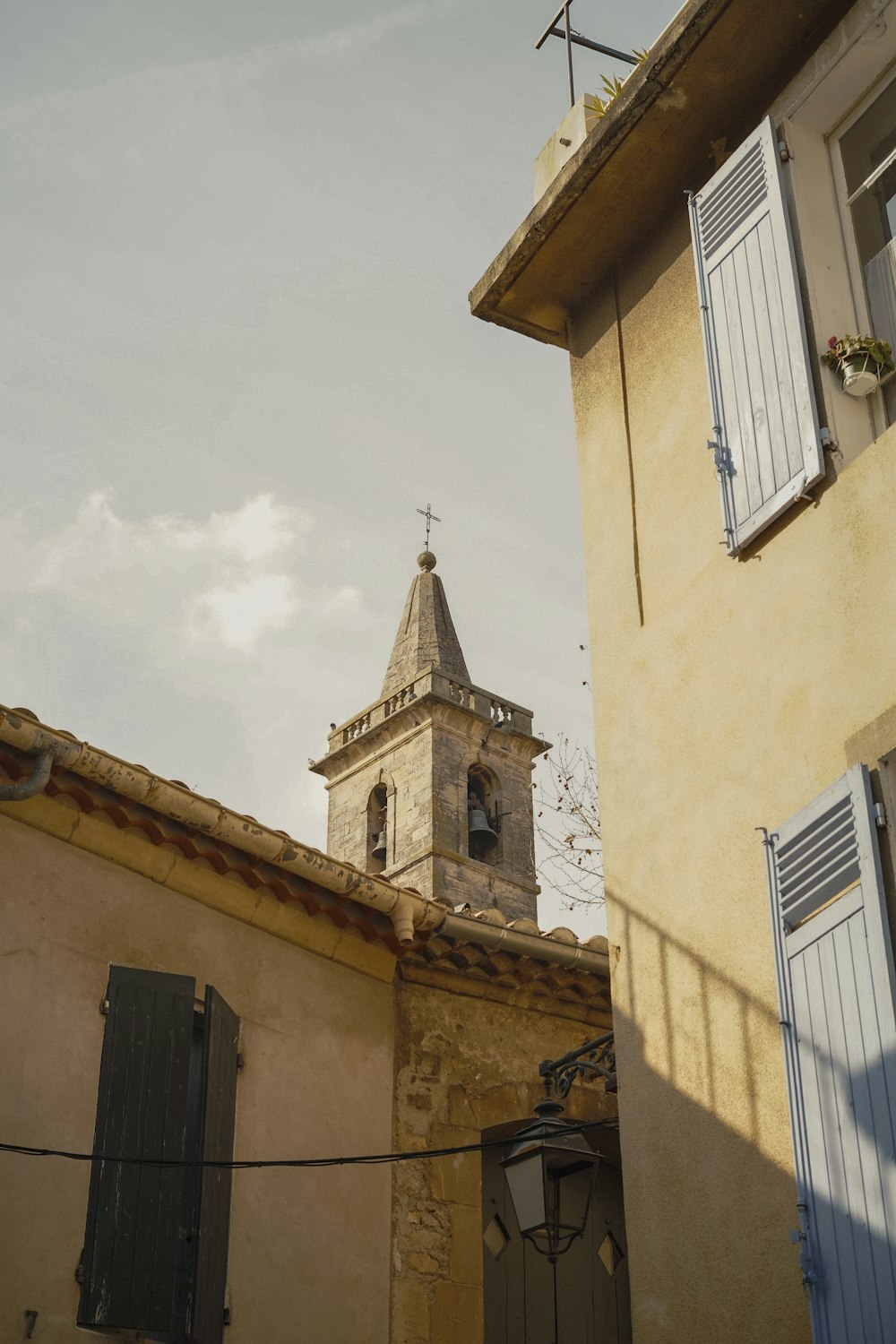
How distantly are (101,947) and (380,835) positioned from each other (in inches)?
1254

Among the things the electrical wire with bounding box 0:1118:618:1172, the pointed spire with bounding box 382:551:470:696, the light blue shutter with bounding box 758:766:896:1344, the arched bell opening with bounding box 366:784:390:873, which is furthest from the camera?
the pointed spire with bounding box 382:551:470:696

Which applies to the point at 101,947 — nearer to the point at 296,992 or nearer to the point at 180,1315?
the point at 296,992

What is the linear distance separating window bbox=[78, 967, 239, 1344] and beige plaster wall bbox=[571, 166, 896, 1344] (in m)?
2.25

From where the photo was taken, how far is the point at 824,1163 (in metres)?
4.41

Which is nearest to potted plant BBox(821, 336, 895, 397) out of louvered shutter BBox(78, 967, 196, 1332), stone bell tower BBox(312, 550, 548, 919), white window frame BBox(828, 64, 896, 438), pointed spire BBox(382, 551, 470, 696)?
white window frame BBox(828, 64, 896, 438)

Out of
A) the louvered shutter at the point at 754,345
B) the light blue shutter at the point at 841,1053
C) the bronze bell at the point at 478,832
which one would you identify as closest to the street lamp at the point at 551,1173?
the light blue shutter at the point at 841,1053

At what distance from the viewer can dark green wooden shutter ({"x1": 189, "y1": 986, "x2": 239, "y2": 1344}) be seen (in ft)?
21.9

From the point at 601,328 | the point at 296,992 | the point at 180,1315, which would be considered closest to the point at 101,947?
the point at 296,992

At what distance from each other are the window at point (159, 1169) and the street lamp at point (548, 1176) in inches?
58.3

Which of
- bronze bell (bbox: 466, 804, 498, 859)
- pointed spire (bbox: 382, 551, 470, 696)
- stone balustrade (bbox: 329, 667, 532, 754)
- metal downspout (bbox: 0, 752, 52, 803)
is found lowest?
metal downspout (bbox: 0, 752, 52, 803)

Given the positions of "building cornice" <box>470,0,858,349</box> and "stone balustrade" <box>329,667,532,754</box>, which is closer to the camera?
"building cornice" <box>470,0,858,349</box>

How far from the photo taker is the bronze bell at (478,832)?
38.2 meters

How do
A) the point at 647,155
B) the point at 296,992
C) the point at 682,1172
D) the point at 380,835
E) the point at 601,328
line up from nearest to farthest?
the point at 682,1172, the point at 647,155, the point at 601,328, the point at 296,992, the point at 380,835

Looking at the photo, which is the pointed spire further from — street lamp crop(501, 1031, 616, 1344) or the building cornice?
street lamp crop(501, 1031, 616, 1344)
